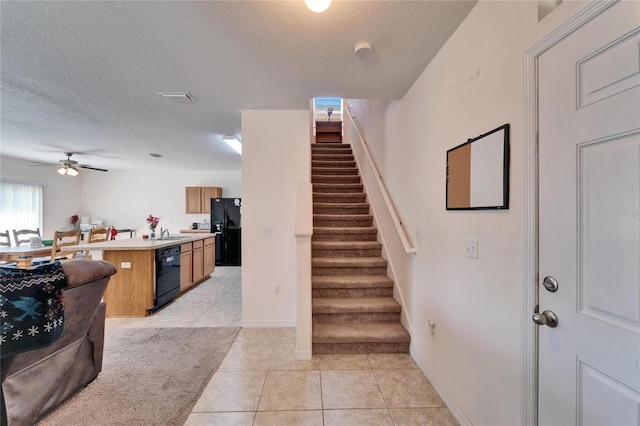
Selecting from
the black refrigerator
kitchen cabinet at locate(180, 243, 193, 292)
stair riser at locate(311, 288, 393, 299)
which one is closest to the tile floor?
stair riser at locate(311, 288, 393, 299)

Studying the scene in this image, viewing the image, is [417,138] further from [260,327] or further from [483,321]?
[260,327]

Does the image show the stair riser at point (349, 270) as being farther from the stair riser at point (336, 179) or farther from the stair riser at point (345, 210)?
the stair riser at point (336, 179)

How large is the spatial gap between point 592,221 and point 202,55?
95.8 inches

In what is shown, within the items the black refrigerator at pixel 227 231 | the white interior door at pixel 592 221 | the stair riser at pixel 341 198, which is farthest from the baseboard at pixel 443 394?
the black refrigerator at pixel 227 231

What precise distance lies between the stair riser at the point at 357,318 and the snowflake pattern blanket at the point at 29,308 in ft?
6.26

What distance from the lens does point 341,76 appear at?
2.15m

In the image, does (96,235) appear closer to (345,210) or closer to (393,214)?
(345,210)

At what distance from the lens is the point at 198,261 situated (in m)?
4.62

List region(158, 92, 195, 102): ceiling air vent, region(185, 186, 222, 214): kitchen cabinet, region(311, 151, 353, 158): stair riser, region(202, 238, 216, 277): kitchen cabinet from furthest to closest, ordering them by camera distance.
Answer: region(185, 186, 222, 214): kitchen cabinet < region(311, 151, 353, 158): stair riser < region(202, 238, 216, 277): kitchen cabinet < region(158, 92, 195, 102): ceiling air vent

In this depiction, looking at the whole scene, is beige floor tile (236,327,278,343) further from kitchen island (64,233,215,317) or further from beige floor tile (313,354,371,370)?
kitchen island (64,233,215,317)

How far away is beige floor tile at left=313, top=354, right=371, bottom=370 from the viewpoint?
2.10 m

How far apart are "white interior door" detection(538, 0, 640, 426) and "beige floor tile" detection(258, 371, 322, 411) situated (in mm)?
1322

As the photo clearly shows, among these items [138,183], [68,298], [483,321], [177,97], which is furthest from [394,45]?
[138,183]

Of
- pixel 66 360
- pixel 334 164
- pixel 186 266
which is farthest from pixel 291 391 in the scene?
pixel 334 164
